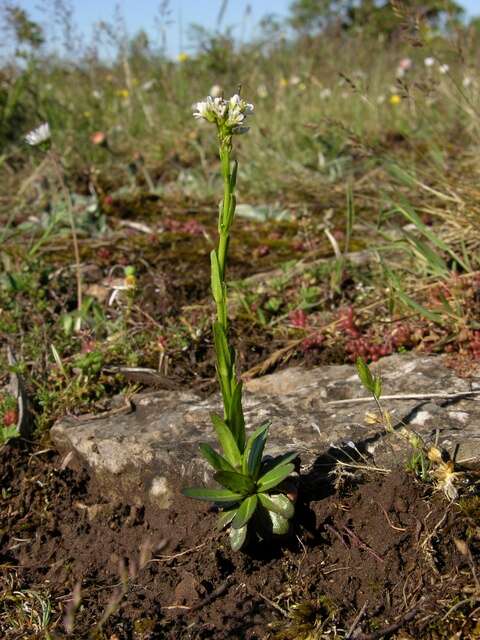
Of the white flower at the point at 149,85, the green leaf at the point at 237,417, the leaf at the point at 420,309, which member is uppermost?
the white flower at the point at 149,85

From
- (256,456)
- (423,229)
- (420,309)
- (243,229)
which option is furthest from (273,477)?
(243,229)

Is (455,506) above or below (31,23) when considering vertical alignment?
below

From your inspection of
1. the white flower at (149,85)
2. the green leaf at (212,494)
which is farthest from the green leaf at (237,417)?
the white flower at (149,85)

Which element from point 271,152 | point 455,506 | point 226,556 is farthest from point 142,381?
point 271,152

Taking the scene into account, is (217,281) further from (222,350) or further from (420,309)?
(420,309)

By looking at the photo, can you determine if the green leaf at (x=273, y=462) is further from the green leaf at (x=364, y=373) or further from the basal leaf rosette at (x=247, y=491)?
the green leaf at (x=364, y=373)

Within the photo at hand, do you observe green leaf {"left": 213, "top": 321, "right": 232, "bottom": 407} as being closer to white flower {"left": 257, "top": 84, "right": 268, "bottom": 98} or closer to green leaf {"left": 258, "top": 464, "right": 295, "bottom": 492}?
green leaf {"left": 258, "top": 464, "right": 295, "bottom": 492}

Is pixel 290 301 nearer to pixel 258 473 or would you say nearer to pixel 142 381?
pixel 142 381
